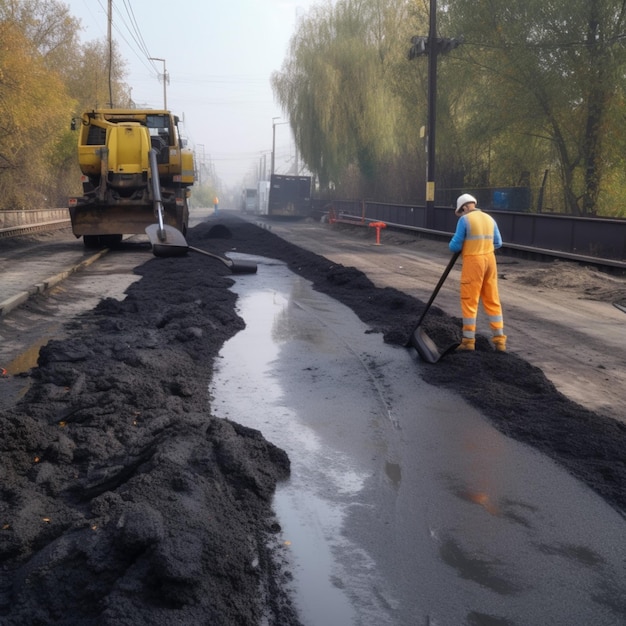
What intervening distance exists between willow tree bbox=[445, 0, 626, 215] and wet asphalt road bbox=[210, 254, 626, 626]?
2161cm

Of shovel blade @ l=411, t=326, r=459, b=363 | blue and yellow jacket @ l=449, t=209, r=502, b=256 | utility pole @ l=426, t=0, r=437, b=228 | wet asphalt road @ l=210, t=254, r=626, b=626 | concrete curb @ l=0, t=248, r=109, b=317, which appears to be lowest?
wet asphalt road @ l=210, t=254, r=626, b=626

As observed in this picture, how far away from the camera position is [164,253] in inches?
530

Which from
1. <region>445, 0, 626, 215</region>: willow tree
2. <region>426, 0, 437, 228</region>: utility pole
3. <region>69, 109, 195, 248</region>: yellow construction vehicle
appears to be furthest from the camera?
<region>426, 0, 437, 228</region>: utility pole

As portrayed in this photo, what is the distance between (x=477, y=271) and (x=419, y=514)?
444 centimetres

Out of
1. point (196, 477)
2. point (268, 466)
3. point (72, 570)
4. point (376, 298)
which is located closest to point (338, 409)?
point (268, 466)

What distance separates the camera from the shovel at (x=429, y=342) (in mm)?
8180

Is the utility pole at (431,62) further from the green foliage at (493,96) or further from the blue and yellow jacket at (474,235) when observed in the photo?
the blue and yellow jacket at (474,235)

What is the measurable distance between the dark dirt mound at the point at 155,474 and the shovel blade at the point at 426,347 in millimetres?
138

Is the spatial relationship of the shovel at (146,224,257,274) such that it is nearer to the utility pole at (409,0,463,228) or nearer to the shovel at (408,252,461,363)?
the shovel at (408,252,461,363)

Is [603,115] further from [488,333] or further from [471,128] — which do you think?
[488,333]

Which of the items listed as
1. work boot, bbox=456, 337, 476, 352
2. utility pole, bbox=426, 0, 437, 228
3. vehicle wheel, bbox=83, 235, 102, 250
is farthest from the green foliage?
work boot, bbox=456, 337, 476, 352

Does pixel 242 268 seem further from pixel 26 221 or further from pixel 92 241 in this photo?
pixel 26 221

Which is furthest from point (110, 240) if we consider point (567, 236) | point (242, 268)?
point (567, 236)

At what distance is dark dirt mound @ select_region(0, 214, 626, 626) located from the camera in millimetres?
3275
